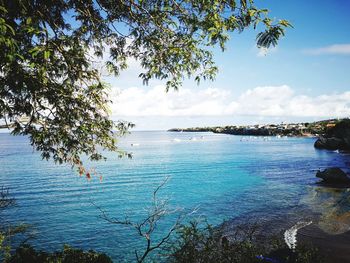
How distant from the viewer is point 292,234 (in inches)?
792

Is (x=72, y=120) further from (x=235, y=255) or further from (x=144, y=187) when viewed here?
(x=144, y=187)

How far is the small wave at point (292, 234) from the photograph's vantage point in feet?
59.3

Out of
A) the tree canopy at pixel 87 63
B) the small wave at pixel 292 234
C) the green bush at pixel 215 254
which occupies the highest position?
the tree canopy at pixel 87 63

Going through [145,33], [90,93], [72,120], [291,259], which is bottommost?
[291,259]

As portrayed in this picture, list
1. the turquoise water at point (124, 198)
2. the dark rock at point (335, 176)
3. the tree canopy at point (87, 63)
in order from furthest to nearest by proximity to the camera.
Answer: the dark rock at point (335, 176) → the turquoise water at point (124, 198) → the tree canopy at point (87, 63)

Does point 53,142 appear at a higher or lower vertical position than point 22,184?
higher

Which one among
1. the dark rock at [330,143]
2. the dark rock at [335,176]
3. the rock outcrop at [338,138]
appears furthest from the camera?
the dark rock at [330,143]

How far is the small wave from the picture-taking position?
59.3 ft

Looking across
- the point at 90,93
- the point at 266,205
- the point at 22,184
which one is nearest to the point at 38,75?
the point at 90,93

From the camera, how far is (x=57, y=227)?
2342 centimetres

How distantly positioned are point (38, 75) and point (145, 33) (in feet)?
12.4

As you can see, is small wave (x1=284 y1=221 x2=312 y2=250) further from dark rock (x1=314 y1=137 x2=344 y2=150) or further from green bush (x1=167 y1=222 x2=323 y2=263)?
dark rock (x1=314 y1=137 x2=344 y2=150)

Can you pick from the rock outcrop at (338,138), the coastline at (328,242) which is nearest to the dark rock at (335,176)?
the coastline at (328,242)

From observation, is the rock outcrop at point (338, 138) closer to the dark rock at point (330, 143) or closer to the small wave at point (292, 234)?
the dark rock at point (330, 143)
